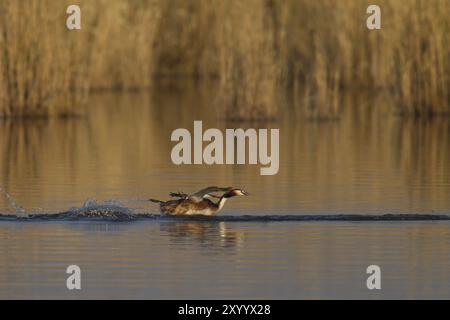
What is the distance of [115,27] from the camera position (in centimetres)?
3456

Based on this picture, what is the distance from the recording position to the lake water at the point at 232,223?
375 inches

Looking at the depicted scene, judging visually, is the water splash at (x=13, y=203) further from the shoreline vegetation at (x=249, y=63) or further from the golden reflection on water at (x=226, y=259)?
the shoreline vegetation at (x=249, y=63)

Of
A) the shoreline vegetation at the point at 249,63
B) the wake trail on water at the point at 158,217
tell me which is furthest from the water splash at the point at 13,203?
the shoreline vegetation at the point at 249,63

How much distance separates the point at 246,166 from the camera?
1758 cm

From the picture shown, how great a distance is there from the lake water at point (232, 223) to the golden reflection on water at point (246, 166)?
0.08 ft

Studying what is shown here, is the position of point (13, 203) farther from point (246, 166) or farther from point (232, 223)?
point (246, 166)

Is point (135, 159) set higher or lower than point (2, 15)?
lower

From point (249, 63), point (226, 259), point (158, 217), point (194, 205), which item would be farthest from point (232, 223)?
point (249, 63)

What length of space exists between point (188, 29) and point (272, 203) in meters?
26.6

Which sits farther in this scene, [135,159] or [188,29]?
[188,29]

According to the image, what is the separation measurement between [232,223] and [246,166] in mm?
5225

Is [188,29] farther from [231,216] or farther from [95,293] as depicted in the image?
[95,293]
